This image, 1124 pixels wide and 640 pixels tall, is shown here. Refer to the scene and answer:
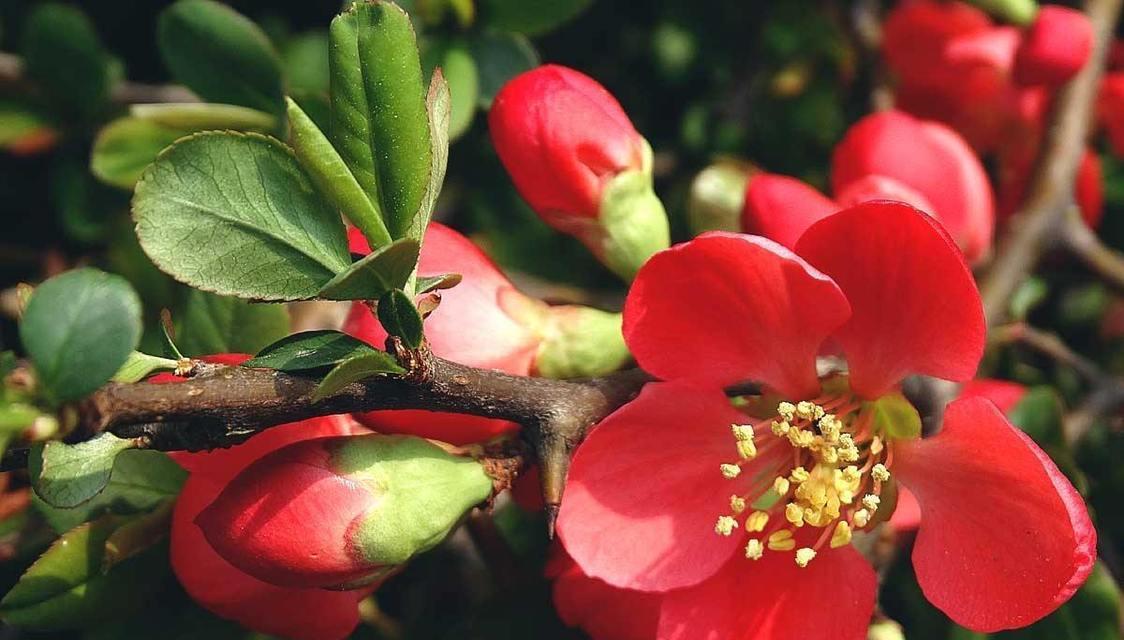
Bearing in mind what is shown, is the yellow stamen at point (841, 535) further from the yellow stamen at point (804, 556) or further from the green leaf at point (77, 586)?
the green leaf at point (77, 586)

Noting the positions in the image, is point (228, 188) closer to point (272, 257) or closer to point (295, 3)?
point (272, 257)

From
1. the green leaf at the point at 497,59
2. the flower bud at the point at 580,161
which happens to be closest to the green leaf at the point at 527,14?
the green leaf at the point at 497,59

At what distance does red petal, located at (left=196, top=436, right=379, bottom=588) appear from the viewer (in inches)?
25.1

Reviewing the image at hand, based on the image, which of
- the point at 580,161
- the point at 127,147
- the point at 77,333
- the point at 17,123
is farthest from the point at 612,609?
the point at 17,123

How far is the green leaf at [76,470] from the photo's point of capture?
566 mm

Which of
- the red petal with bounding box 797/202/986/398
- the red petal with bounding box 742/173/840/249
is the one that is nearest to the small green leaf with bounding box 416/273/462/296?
the red petal with bounding box 797/202/986/398

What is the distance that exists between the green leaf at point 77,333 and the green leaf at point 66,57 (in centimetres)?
82

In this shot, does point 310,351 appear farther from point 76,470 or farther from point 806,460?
point 806,460

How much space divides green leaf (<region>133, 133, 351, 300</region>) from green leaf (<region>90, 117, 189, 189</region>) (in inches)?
19.1

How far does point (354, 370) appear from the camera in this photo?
57cm

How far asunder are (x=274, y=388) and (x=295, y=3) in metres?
1.23

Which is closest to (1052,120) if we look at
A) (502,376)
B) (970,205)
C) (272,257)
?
(970,205)

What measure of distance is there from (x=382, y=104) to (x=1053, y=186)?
948 millimetres

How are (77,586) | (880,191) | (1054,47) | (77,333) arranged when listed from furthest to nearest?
(1054,47), (880,191), (77,586), (77,333)
